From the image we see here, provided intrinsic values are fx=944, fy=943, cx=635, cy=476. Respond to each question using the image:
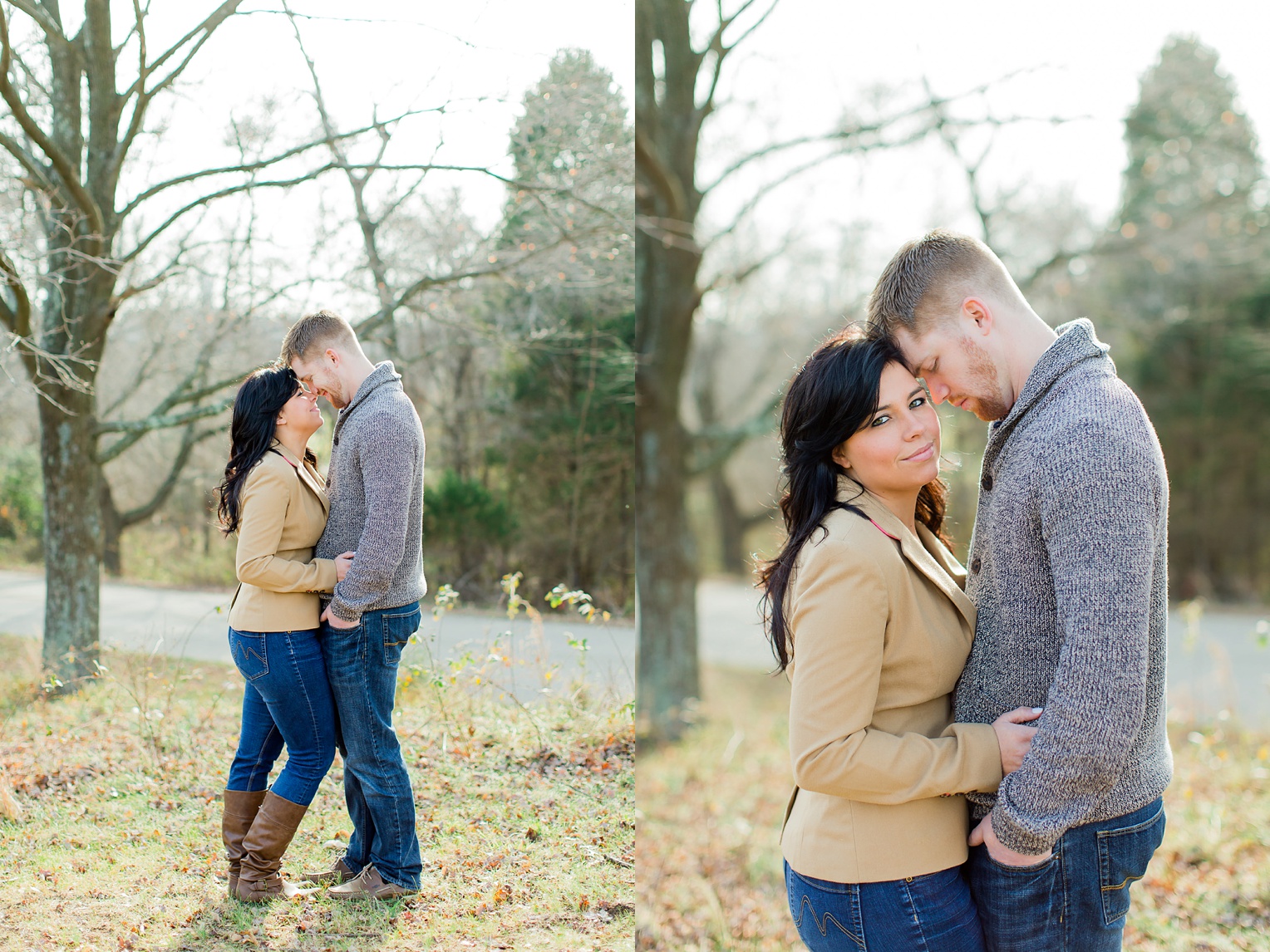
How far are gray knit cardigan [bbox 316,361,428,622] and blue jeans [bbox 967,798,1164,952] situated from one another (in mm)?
1738

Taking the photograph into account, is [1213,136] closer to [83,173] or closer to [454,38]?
[454,38]

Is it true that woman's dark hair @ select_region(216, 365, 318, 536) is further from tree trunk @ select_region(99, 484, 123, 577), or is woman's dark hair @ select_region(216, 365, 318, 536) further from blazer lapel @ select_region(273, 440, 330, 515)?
tree trunk @ select_region(99, 484, 123, 577)

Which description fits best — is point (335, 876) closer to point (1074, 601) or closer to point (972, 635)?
point (972, 635)

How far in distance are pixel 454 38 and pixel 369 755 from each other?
2358 mm

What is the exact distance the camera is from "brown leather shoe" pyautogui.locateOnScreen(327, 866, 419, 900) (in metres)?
2.83

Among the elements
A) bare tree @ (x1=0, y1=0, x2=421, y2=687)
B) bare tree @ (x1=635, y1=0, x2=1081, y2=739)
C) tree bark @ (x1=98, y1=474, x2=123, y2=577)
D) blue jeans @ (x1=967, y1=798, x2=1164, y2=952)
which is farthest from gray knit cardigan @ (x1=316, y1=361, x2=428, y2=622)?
bare tree @ (x1=635, y1=0, x2=1081, y2=739)

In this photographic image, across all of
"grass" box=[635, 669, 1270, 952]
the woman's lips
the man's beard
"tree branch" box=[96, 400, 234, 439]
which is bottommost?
"grass" box=[635, 669, 1270, 952]

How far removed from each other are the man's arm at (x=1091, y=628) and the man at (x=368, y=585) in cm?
178

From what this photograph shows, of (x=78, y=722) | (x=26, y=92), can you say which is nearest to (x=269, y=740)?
(x=78, y=722)

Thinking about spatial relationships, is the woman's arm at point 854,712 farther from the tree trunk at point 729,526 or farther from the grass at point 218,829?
the tree trunk at point 729,526

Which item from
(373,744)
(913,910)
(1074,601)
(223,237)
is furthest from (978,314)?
(223,237)

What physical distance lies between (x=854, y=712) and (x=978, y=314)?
0.85 meters

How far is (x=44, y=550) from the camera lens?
9.80 ft

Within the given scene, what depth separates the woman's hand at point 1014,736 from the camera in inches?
67.5
